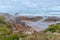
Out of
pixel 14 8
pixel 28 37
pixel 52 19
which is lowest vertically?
pixel 28 37

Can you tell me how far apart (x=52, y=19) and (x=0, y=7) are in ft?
3.46

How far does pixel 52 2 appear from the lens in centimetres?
313

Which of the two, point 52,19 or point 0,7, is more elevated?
point 0,7

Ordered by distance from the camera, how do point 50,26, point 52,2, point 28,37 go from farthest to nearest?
point 52,2 < point 50,26 < point 28,37

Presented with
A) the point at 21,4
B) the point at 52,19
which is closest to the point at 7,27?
the point at 21,4

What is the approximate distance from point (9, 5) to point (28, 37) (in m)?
0.81

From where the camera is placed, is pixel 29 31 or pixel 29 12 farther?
pixel 29 12

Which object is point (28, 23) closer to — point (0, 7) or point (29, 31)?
point (29, 31)

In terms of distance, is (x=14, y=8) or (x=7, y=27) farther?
(x=14, y=8)

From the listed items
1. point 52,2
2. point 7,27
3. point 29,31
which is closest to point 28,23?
point 29,31

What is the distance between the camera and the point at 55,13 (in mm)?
3012

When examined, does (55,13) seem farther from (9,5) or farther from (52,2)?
(9,5)

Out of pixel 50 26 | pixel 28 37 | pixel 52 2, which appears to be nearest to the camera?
pixel 28 37

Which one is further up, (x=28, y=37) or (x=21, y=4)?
(x=21, y=4)
